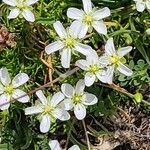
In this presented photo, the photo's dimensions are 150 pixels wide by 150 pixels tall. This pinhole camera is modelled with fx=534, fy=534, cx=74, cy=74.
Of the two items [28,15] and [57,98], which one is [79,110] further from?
[28,15]

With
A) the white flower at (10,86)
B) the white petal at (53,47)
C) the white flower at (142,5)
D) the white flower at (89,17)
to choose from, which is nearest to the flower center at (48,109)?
the white flower at (10,86)

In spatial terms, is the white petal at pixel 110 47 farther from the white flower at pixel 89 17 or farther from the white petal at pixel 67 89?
the white petal at pixel 67 89

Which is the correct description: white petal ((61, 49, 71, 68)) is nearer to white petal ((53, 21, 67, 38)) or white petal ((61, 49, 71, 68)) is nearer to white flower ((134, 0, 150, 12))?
white petal ((53, 21, 67, 38))

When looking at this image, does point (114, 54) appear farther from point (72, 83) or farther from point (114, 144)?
point (114, 144)

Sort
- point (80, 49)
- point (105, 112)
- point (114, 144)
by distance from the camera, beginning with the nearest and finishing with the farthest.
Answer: point (80, 49)
point (105, 112)
point (114, 144)

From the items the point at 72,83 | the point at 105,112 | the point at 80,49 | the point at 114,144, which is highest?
the point at 80,49

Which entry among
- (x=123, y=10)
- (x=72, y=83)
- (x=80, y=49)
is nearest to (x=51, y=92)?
(x=72, y=83)
